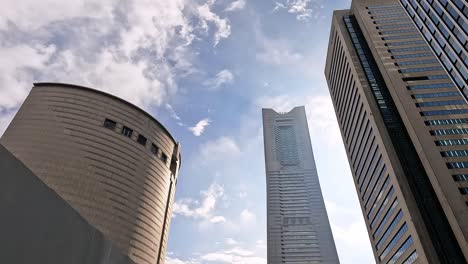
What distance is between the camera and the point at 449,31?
43094 millimetres

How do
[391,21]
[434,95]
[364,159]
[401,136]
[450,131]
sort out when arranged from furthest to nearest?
[391,21] → [364,159] → [401,136] → [434,95] → [450,131]

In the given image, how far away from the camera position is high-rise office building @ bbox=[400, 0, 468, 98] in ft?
130

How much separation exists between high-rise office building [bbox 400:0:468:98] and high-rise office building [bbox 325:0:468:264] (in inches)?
761

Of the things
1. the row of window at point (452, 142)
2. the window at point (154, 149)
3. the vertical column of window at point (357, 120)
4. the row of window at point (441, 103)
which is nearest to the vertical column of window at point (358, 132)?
the vertical column of window at point (357, 120)

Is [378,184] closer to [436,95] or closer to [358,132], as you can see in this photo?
[358,132]

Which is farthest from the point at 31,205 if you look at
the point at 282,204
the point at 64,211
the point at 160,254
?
the point at 282,204

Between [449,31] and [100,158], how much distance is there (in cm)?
6593

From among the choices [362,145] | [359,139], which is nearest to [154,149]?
[362,145]

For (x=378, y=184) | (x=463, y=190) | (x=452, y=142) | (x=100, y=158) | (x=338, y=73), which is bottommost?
(x=463, y=190)

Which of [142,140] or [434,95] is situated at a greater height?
[434,95]

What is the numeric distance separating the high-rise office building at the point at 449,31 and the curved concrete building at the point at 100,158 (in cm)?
6240

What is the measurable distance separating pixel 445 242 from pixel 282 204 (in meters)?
133

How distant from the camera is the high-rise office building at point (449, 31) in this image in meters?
39.8

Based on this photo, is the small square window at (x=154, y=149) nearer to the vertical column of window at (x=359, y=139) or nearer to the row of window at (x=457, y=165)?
the vertical column of window at (x=359, y=139)
